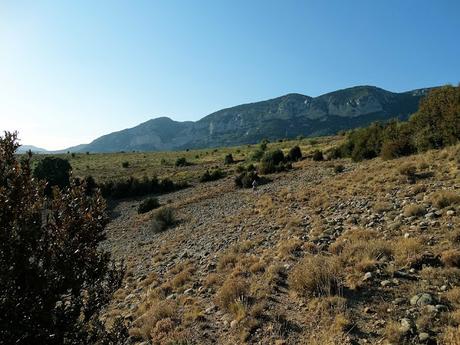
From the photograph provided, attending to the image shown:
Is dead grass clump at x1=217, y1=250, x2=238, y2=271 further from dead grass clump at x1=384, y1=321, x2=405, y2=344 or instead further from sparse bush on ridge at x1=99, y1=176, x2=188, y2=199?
sparse bush on ridge at x1=99, y1=176, x2=188, y2=199

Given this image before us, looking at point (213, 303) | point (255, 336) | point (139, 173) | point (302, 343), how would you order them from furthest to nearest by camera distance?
point (139, 173) < point (213, 303) < point (255, 336) < point (302, 343)

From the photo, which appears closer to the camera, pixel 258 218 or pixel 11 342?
pixel 11 342

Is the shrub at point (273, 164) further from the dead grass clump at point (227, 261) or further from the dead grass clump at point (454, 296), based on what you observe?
the dead grass clump at point (454, 296)

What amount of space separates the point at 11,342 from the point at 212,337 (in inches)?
203

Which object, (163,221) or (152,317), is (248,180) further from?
(152,317)

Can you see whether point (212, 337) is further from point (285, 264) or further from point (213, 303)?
point (285, 264)

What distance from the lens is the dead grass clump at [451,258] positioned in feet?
28.2

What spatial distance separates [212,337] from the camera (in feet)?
29.0

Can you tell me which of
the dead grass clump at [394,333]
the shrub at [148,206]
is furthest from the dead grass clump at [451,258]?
the shrub at [148,206]

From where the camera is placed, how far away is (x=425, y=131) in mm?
27922

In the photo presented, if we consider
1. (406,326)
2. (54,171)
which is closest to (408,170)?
(406,326)

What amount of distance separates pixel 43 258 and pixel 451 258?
8589mm

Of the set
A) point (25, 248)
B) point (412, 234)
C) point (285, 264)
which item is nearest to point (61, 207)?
point (25, 248)

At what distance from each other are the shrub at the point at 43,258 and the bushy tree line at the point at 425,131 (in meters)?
25.5
